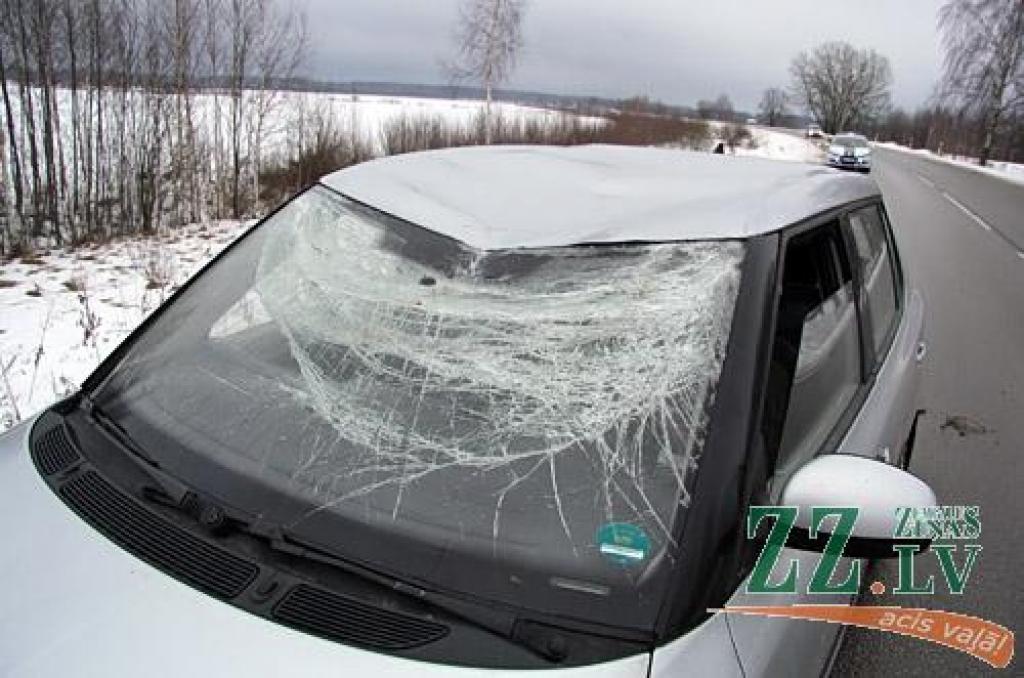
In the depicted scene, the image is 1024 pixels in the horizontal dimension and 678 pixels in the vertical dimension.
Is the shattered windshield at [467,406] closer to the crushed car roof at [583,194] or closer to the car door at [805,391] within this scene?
the crushed car roof at [583,194]

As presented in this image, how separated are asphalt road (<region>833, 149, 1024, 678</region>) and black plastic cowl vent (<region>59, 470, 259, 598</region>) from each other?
1805mm

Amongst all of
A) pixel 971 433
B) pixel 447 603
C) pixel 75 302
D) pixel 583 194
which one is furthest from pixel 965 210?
pixel 447 603

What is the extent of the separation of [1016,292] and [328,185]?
367 inches

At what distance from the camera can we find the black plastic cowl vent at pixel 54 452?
1.64m

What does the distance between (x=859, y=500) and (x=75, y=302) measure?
7536mm

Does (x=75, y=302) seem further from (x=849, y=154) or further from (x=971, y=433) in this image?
(x=849, y=154)

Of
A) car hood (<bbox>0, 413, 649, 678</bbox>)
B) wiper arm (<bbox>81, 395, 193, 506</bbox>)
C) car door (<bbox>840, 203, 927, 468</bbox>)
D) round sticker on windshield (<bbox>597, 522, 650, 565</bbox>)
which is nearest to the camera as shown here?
car hood (<bbox>0, 413, 649, 678</bbox>)

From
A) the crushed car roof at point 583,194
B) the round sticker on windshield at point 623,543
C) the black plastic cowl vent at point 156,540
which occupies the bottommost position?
the black plastic cowl vent at point 156,540

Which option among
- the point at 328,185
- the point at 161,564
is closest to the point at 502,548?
the point at 161,564

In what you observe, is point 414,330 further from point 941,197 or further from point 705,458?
point 941,197

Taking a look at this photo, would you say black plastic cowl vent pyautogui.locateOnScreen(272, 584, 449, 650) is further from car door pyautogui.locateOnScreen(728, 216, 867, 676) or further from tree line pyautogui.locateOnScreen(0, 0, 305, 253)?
tree line pyautogui.locateOnScreen(0, 0, 305, 253)

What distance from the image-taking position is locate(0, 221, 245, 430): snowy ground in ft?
15.7

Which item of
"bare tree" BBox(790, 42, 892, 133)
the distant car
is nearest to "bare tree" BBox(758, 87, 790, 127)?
"bare tree" BBox(790, 42, 892, 133)

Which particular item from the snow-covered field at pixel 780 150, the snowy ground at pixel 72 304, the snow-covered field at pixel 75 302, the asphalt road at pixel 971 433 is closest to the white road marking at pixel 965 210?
the asphalt road at pixel 971 433
